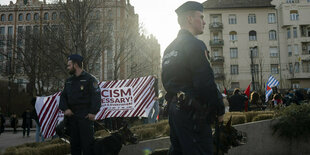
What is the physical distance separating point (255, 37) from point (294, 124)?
50.9m

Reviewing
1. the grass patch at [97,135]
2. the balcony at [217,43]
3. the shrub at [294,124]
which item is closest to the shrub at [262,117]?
the grass patch at [97,135]

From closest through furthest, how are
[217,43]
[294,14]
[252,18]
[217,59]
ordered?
[294,14], [217,59], [217,43], [252,18]

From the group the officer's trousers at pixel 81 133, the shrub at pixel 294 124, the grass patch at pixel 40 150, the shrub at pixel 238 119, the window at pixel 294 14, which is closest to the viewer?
the officer's trousers at pixel 81 133

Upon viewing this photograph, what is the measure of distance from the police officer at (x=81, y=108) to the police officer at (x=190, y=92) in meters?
1.89

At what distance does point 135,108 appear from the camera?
367 inches

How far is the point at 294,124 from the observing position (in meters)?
7.05

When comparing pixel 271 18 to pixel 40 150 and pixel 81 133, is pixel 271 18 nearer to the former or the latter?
pixel 40 150

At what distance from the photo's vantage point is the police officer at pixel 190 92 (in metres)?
2.61

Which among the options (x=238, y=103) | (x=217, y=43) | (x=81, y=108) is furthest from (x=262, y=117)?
(x=217, y=43)

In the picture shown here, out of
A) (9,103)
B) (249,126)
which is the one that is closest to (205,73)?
(249,126)

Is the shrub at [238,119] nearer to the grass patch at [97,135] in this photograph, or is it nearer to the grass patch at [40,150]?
the grass patch at [97,135]

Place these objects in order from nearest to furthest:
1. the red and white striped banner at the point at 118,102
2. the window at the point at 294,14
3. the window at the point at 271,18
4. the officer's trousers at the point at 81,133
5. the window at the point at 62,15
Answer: the officer's trousers at the point at 81,133 → the red and white striped banner at the point at 118,102 → the window at the point at 62,15 → the window at the point at 294,14 → the window at the point at 271,18

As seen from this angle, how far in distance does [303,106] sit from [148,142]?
173 inches

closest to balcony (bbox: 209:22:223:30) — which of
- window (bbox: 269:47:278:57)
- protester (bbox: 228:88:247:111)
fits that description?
window (bbox: 269:47:278:57)
